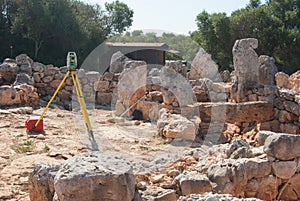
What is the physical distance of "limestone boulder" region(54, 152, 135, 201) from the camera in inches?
128

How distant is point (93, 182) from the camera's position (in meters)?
3.28

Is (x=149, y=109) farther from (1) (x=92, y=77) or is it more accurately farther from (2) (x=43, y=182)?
(2) (x=43, y=182)

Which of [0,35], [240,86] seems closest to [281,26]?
[240,86]

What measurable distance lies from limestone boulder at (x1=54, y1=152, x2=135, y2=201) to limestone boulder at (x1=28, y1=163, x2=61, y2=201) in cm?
46

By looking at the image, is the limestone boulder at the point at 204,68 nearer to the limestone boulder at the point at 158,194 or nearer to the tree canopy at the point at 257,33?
the tree canopy at the point at 257,33

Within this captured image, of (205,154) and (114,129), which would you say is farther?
(114,129)

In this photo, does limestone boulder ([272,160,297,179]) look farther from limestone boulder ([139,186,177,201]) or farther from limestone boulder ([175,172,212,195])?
limestone boulder ([139,186,177,201])

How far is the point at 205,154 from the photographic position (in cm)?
570

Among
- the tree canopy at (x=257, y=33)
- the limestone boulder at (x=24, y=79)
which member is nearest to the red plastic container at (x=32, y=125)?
the limestone boulder at (x=24, y=79)

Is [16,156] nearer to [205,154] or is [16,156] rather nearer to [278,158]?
[205,154]

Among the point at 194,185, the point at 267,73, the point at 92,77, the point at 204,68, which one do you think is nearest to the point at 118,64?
the point at 92,77

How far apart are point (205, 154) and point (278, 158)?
4.62 feet

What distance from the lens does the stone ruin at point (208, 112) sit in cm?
434

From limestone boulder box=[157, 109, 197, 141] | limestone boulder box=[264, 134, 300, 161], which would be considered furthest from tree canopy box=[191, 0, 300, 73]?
limestone boulder box=[264, 134, 300, 161]
